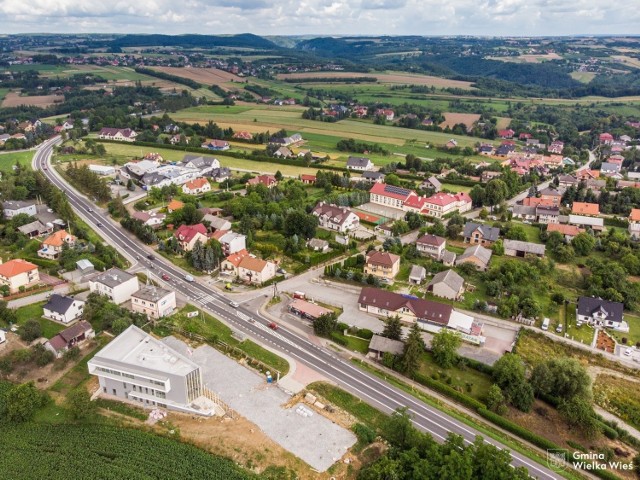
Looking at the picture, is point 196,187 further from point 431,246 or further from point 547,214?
point 547,214

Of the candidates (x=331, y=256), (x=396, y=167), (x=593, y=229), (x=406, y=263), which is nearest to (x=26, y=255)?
(x=331, y=256)

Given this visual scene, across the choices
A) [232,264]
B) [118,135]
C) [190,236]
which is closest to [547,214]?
[232,264]

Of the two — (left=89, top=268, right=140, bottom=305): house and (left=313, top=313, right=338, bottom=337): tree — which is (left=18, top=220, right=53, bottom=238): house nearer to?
(left=89, top=268, right=140, bottom=305): house

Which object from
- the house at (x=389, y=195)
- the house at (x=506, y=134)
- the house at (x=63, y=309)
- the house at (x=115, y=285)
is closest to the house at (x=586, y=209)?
the house at (x=389, y=195)

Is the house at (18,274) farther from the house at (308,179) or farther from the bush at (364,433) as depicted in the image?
the house at (308,179)

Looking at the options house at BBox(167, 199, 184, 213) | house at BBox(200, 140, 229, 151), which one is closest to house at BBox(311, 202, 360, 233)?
house at BBox(167, 199, 184, 213)

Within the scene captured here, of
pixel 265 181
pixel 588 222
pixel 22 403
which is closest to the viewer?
pixel 22 403
